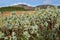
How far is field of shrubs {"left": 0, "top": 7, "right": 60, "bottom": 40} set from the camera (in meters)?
3.28

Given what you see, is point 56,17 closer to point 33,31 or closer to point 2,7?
point 33,31

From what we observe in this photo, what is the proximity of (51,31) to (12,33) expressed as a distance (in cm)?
82

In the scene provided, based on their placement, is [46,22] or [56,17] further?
[56,17]

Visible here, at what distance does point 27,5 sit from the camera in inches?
336

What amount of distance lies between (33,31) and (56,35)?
0.58 metres

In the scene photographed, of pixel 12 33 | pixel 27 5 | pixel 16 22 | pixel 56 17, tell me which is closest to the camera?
pixel 12 33

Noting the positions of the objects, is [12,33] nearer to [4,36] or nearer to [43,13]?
[4,36]

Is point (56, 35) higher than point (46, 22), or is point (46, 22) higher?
point (46, 22)

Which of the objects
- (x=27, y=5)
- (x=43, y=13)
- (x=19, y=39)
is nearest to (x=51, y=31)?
(x=43, y=13)

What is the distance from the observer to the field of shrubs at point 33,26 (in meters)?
3.28

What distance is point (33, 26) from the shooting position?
3.44 meters

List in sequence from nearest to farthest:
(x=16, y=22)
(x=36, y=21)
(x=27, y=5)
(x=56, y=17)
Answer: (x=16, y=22) → (x=36, y=21) → (x=56, y=17) → (x=27, y=5)

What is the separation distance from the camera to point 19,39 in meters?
3.28

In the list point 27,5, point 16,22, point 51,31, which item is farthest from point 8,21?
point 27,5
